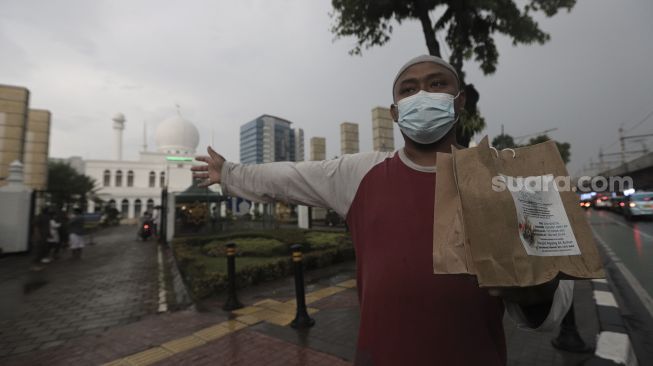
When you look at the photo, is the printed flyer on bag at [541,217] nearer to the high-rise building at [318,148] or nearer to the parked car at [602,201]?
the high-rise building at [318,148]

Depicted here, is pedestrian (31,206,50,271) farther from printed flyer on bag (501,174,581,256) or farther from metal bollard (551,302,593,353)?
printed flyer on bag (501,174,581,256)

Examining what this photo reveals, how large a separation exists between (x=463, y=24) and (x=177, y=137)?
53.0 m

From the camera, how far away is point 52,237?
11.1 metres

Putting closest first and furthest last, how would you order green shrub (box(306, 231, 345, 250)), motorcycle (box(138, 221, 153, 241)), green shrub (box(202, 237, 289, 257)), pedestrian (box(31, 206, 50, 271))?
green shrub (box(202, 237, 289, 257)), pedestrian (box(31, 206, 50, 271)), green shrub (box(306, 231, 345, 250)), motorcycle (box(138, 221, 153, 241))

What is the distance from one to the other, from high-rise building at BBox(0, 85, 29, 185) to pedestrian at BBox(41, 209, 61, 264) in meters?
3.38

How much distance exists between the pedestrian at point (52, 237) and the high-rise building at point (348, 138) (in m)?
14.9

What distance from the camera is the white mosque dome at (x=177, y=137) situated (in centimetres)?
5509

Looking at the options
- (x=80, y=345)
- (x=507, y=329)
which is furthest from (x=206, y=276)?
(x=507, y=329)

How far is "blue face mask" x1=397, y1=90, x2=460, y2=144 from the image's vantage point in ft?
5.30

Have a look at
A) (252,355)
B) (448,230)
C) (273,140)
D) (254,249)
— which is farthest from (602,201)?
(273,140)

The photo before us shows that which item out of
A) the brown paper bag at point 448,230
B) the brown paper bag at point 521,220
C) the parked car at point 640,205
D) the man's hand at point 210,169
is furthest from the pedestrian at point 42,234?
the parked car at point 640,205

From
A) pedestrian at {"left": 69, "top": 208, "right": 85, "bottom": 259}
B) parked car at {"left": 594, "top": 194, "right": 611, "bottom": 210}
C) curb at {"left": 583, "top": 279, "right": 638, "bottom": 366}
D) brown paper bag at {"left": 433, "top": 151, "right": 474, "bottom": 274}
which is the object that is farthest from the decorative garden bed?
parked car at {"left": 594, "top": 194, "right": 611, "bottom": 210}

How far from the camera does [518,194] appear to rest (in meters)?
1.04

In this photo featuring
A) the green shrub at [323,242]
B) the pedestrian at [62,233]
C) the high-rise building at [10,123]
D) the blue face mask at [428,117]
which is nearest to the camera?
the blue face mask at [428,117]
